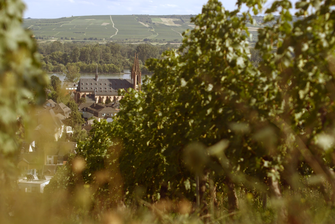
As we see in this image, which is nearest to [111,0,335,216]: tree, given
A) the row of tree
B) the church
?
the row of tree

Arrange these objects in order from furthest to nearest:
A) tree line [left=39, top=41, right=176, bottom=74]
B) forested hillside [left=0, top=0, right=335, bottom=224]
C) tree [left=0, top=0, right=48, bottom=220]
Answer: tree line [left=39, top=41, right=176, bottom=74]
forested hillside [left=0, top=0, right=335, bottom=224]
tree [left=0, top=0, right=48, bottom=220]

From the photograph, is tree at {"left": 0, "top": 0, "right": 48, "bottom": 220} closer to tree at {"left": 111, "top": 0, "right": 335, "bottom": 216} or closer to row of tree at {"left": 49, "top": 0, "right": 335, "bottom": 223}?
row of tree at {"left": 49, "top": 0, "right": 335, "bottom": 223}

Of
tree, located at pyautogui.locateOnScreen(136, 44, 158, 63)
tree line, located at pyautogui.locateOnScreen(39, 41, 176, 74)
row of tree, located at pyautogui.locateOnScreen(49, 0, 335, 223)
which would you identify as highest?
row of tree, located at pyautogui.locateOnScreen(49, 0, 335, 223)

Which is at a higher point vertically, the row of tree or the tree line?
the row of tree

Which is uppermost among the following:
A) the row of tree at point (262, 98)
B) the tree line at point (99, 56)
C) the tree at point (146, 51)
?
the row of tree at point (262, 98)

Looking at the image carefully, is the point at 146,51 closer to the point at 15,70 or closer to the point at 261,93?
the point at 261,93

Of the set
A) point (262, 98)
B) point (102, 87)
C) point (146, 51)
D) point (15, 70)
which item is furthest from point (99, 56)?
point (15, 70)

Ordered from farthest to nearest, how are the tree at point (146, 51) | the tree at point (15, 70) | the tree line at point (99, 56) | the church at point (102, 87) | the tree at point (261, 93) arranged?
the tree at point (146, 51), the tree line at point (99, 56), the church at point (102, 87), the tree at point (261, 93), the tree at point (15, 70)

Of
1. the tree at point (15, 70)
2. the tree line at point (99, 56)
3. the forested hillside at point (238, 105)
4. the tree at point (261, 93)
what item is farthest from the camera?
the tree line at point (99, 56)

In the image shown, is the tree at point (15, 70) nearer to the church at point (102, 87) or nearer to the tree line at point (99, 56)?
the church at point (102, 87)

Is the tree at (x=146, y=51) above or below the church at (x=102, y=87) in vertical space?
above

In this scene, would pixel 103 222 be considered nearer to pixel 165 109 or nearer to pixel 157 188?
pixel 165 109

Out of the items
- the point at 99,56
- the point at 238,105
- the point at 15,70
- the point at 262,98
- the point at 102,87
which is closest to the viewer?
the point at 15,70

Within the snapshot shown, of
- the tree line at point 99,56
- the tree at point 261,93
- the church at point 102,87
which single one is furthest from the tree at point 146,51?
the tree at point 261,93
